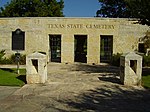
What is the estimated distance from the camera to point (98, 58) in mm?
25766

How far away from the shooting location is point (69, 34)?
25797mm

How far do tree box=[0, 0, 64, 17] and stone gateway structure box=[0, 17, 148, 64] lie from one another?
784 inches

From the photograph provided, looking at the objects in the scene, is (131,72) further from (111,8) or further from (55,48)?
(111,8)

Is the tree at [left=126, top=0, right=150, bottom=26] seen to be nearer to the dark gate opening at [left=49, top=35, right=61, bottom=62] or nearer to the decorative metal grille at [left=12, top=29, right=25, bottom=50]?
the decorative metal grille at [left=12, top=29, right=25, bottom=50]

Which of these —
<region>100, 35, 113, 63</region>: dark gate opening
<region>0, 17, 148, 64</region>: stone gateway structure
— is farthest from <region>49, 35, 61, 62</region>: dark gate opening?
<region>100, 35, 113, 63</region>: dark gate opening

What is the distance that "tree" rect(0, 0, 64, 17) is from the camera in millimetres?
46156

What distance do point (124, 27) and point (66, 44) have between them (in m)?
4.95

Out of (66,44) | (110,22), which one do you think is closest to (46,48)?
(66,44)

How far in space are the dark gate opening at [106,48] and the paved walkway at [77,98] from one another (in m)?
13.4

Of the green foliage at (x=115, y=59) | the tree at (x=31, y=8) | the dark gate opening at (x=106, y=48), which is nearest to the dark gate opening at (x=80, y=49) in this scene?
the dark gate opening at (x=106, y=48)

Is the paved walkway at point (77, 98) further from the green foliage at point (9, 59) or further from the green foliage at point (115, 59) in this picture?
the green foliage at point (9, 59)

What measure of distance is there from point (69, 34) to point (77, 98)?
15994 mm

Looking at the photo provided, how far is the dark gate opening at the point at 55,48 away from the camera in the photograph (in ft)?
91.4

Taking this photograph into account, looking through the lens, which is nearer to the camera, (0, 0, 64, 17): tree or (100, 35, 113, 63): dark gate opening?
(100, 35, 113, 63): dark gate opening
